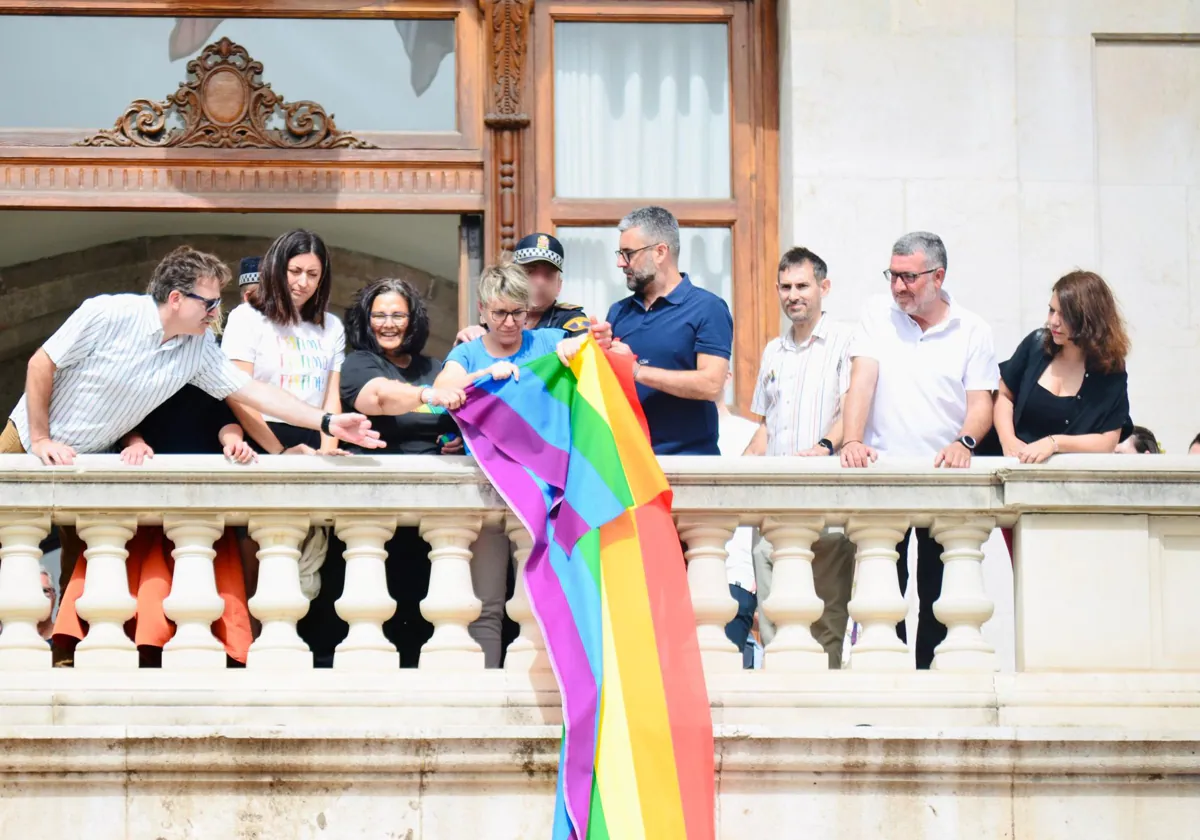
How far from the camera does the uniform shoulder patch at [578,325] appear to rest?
27.1 feet

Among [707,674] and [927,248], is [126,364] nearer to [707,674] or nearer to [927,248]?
[707,674]

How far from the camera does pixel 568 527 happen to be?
744 cm

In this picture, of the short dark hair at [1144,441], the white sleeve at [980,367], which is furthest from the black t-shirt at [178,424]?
the short dark hair at [1144,441]

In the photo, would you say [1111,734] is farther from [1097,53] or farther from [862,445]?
[1097,53]

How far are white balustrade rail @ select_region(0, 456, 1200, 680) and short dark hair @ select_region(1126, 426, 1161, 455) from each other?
1.90m

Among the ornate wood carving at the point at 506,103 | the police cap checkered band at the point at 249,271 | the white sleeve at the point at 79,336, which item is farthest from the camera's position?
the ornate wood carving at the point at 506,103

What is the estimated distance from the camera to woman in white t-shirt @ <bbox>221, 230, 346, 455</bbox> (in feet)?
27.3

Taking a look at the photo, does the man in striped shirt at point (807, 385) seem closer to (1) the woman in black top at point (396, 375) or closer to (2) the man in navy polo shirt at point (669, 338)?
(2) the man in navy polo shirt at point (669, 338)

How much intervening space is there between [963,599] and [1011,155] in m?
3.91

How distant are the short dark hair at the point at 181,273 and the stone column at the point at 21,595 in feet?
3.08

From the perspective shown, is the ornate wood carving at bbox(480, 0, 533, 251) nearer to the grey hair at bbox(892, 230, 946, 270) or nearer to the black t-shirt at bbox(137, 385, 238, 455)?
the grey hair at bbox(892, 230, 946, 270)

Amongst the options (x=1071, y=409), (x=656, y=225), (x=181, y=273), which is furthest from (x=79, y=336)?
(x=1071, y=409)

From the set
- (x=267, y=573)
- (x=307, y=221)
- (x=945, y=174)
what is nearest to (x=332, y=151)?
(x=307, y=221)

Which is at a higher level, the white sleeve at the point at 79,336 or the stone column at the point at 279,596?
the white sleeve at the point at 79,336
